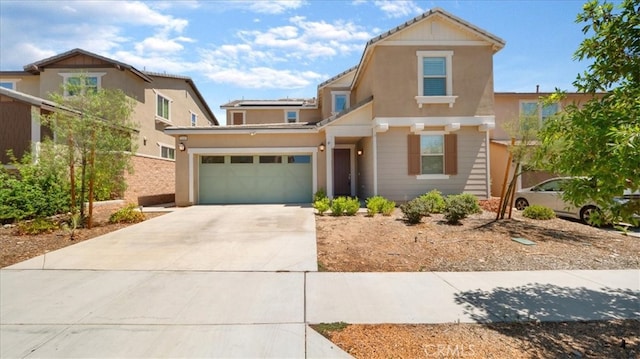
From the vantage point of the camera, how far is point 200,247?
6.68 meters

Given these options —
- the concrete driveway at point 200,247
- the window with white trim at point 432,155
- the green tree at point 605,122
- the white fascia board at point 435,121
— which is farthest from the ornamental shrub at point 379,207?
the green tree at point 605,122

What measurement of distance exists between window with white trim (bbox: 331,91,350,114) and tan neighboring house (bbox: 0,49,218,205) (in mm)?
8323

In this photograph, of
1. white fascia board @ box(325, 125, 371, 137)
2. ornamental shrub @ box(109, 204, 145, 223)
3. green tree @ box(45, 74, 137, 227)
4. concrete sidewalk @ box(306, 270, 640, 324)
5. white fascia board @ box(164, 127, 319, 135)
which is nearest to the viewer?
concrete sidewalk @ box(306, 270, 640, 324)

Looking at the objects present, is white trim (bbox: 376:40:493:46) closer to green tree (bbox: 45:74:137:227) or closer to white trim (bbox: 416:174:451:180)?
white trim (bbox: 416:174:451:180)

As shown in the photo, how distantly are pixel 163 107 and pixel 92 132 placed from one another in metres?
12.8

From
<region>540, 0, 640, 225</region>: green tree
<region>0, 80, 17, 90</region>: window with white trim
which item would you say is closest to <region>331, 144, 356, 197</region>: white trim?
<region>540, 0, 640, 225</region>: green tree

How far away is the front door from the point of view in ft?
52.7

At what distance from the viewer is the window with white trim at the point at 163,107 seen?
19.2 meters

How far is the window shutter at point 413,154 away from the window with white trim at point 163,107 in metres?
15.6

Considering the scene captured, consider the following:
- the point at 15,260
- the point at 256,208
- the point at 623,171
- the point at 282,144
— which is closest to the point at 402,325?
the point at 623,171

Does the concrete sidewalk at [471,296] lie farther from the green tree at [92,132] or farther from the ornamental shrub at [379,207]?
the green tree at [92,132]

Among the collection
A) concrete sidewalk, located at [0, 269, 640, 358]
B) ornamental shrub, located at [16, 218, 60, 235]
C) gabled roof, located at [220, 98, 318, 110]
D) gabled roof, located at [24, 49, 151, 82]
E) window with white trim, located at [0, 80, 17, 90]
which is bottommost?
concrete sidewalk, located at [0, 269, 640, 358]

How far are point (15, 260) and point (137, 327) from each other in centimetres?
444

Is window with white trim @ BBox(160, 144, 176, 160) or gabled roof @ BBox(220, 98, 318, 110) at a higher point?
gabled roof @ BBox(220, 98, 318, 110)
